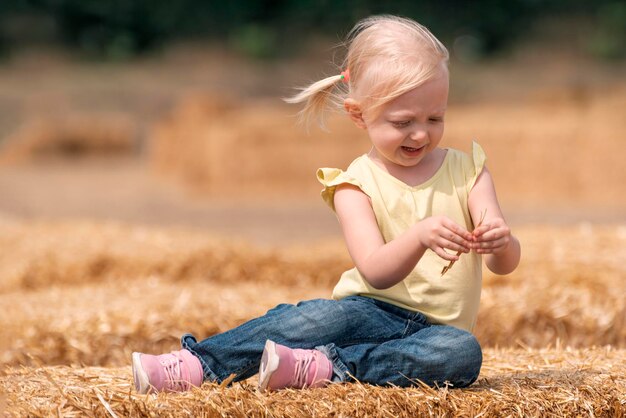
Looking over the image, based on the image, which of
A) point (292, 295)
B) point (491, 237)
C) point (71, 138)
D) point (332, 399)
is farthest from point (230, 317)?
point (71, 138)

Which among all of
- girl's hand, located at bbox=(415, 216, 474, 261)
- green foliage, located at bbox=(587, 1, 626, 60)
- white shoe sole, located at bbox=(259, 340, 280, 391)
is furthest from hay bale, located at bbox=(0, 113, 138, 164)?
girl's hand, located at bbox=(415, 216, 474, 261)

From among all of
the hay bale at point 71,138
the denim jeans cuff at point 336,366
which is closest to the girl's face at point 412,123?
the denim jeans cuff at point 336,366

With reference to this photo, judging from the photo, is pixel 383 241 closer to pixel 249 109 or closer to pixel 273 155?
pixel 273 155

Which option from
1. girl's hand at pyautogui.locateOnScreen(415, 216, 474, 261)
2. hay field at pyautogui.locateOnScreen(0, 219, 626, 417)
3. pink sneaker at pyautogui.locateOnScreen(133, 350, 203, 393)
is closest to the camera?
girl's hand at pyautogui.locateOnScreen(415, 216, 474, 261)

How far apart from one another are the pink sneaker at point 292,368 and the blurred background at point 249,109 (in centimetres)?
Answer: 873

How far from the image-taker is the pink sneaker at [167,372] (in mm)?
3145

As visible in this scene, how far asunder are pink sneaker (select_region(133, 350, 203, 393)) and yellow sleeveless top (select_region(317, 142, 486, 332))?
2.04 feet

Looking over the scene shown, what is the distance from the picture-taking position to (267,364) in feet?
10.2

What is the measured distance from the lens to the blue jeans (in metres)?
3.22

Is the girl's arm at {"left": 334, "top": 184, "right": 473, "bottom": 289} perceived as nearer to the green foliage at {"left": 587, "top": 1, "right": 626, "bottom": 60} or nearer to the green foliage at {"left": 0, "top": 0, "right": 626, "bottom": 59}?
the green foliage at {"left": 587, "top": 1, "right": 626, "bottom": 60}

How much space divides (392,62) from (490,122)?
16.1m

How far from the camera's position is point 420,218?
10.7ft

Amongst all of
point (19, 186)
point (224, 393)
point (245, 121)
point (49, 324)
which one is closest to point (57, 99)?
point (19, 186)

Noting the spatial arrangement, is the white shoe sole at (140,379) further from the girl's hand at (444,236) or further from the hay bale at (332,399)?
the girl's hand at (444,236)
